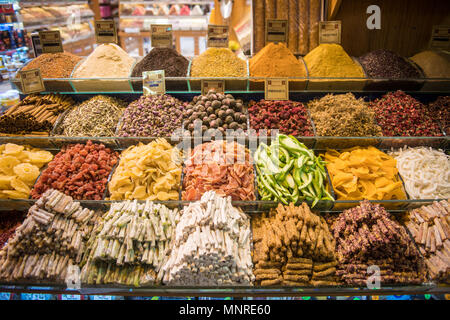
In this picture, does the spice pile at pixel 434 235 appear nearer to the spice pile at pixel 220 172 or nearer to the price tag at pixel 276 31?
the spice pile at pixel 220 172

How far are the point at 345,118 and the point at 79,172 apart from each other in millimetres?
2126

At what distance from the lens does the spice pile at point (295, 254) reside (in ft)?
5.65

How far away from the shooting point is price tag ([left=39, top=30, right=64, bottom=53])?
303cm

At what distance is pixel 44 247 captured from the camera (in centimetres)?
174

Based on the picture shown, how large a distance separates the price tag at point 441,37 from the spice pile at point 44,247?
11.4 ft

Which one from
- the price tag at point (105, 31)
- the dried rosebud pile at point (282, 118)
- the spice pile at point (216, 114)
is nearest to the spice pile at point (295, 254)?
the dried rosebud pile at point (282, 118)

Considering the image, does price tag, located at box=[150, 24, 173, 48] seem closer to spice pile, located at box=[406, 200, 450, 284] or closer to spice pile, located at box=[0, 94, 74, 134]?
spice pile, located at box=[0, 94, 74, 134]

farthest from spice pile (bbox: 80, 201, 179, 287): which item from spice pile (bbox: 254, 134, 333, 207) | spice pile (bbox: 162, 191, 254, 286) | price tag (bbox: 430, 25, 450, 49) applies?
price tag (bbox: 430, 25, 450, 49)

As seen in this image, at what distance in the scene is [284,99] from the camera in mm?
2688

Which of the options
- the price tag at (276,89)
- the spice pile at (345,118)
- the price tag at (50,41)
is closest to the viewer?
the spice pile at (345,118)

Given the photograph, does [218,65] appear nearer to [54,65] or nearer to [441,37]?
[54,65]
